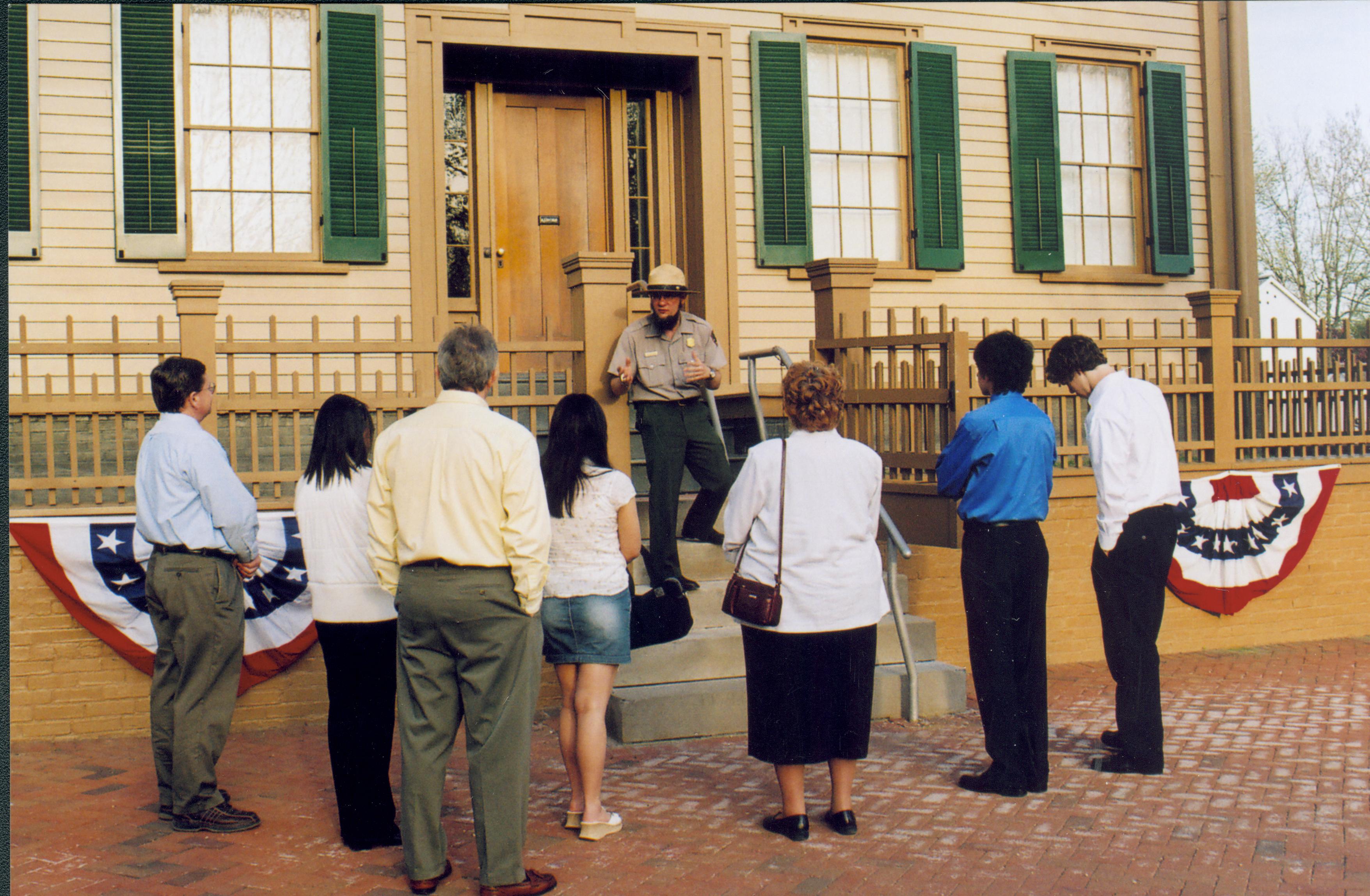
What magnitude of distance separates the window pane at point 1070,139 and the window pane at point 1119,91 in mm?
434

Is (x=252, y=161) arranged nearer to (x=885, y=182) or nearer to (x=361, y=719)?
(x=885, y=182)

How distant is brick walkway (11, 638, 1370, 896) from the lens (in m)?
4.07

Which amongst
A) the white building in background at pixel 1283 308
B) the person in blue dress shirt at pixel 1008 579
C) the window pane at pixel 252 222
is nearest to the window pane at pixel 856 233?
the window pane at pixel 252 222

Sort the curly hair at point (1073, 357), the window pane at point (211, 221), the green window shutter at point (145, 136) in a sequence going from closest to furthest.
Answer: the curly hair at point (1073, 357) < the green window shutter at point (145, 136) < the window pane at point (211, 221)

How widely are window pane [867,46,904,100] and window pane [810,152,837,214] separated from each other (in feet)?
2.65

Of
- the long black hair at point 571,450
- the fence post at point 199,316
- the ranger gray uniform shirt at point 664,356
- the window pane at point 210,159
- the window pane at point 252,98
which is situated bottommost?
the long black hair at point 571,450

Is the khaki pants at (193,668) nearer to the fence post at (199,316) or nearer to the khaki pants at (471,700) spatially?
the khaki pants at (471,700)

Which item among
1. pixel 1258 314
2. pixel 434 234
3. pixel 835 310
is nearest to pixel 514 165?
pixel 434 234

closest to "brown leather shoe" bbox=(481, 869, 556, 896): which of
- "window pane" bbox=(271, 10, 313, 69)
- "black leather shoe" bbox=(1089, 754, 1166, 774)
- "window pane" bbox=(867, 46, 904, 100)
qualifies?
"black leather shoe" bbox=(1089, 754, 1166, 774)

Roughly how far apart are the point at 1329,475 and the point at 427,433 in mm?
7271

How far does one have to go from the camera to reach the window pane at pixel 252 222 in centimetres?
913

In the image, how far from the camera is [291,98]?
9242mm

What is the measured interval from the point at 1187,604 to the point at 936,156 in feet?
15.4

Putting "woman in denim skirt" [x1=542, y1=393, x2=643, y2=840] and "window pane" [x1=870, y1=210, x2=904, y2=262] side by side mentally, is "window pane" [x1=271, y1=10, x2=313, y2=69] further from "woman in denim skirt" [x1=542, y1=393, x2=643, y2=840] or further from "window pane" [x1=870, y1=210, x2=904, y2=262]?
"woman in denim skirt" [x1=542, y1=393, x2=643, y2=840]
